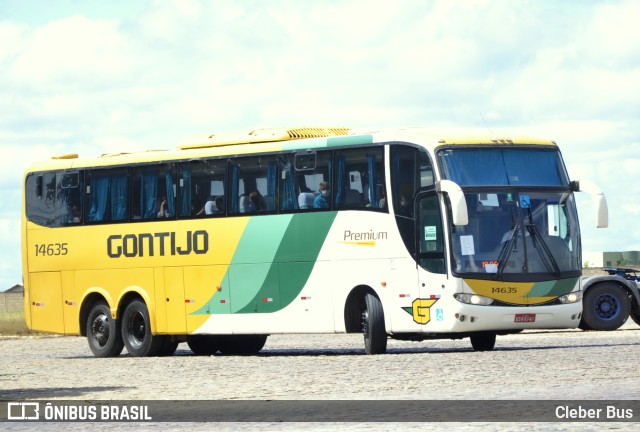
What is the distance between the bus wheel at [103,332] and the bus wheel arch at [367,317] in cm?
575

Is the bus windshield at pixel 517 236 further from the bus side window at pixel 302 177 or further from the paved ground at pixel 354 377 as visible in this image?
the bus side window at pixel 302 177

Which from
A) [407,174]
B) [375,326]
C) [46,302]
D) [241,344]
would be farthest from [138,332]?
[407,174]

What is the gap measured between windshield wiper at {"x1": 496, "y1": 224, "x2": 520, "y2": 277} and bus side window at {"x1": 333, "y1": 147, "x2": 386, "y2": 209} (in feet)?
6.76

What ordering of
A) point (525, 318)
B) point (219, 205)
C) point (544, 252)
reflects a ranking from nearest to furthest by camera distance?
point (525, 318) → point (544, 252) → point (219, 205)

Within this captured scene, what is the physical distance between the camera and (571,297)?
24.5 meters

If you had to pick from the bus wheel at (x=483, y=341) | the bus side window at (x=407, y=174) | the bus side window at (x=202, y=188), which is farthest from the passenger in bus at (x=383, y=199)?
the bus side window at (x=202, y=188)

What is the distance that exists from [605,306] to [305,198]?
8.70m

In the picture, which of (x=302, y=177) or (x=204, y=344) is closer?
(x=302, y=177)

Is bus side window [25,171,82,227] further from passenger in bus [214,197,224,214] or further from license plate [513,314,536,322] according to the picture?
license plate [513,314,536,322]

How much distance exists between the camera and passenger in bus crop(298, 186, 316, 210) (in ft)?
84.0

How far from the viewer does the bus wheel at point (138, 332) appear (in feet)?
93.7

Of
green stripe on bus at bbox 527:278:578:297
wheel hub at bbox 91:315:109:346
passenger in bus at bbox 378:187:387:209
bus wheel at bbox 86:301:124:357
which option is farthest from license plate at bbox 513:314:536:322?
wheel hub at bbox 91:315:109:346

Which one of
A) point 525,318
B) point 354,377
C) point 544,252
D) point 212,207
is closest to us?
point 354,377

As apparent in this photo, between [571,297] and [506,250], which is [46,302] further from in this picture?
[571,297]
